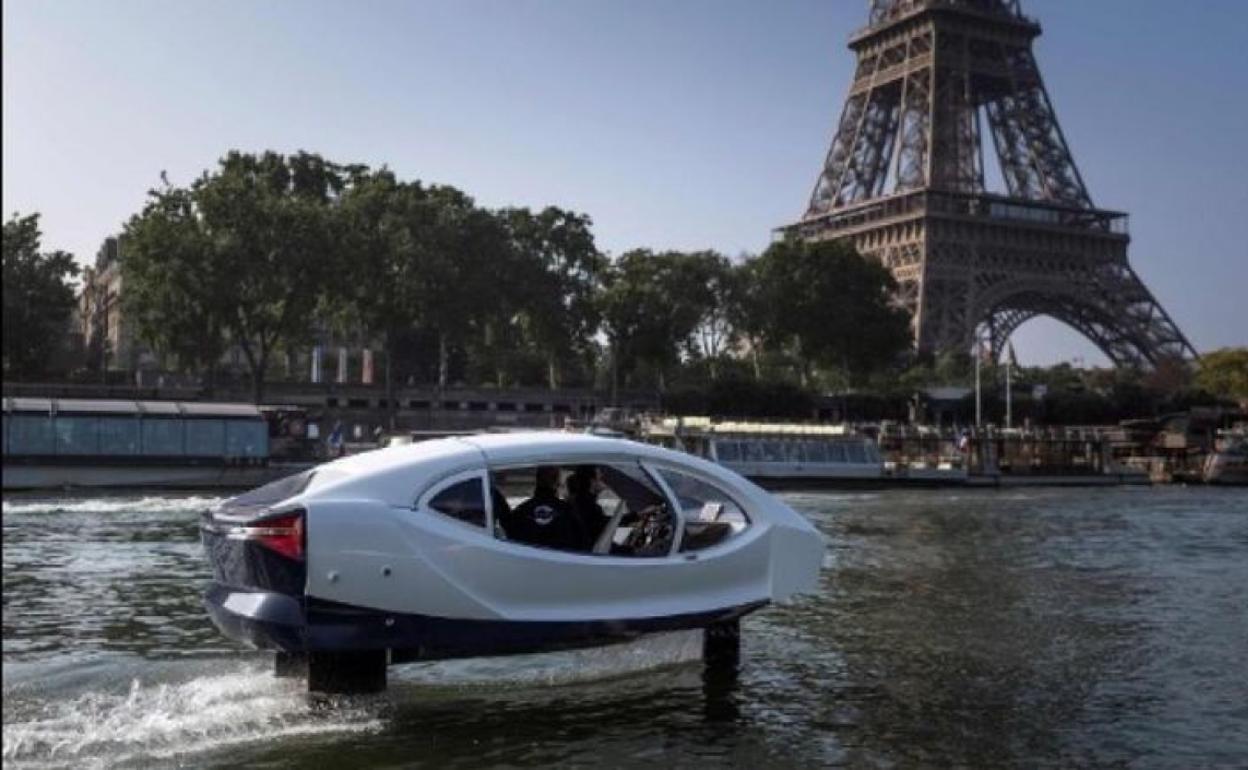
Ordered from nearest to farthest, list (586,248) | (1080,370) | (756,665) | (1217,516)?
(756,665)
(1217,516)
(586,248)
(1080,370)

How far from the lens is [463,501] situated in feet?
32.9

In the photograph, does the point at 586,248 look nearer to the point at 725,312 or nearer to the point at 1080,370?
the point at 725,312

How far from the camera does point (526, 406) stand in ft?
303

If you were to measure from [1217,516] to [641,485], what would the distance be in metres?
39.6

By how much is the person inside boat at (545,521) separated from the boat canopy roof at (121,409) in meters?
41.7

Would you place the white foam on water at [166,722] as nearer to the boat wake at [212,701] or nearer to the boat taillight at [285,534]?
the boat wake at [212,701]

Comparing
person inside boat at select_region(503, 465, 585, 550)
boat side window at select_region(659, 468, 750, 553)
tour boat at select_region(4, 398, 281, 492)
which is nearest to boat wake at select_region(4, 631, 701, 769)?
boat side window at select_region(659, 468, 750, 553)

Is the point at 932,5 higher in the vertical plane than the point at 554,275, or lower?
higher

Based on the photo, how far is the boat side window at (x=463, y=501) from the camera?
9906 mm

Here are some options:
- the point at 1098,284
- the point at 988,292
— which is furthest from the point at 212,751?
the point at 1098,284

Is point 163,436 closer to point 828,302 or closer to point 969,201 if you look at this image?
point 828,302

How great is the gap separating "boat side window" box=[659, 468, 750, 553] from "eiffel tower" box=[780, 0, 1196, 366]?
312 ft

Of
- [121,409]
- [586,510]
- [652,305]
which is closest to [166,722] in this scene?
[586,510]

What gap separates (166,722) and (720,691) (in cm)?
477
